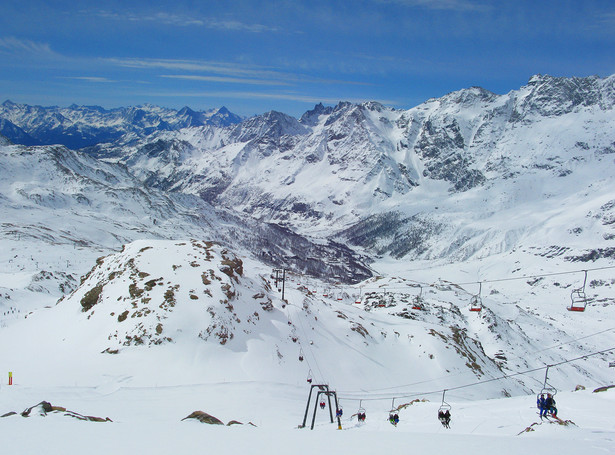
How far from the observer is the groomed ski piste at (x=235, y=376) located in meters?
13.9

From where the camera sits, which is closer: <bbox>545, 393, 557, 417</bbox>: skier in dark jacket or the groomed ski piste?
the groomed ski piste

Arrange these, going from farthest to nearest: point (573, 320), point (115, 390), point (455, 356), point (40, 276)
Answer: point (573, 320) < point (40, 276) < point (455, 356) < point (115, 390)

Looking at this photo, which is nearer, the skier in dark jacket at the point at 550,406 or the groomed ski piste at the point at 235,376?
the groomed ski piste at the point at 235,376

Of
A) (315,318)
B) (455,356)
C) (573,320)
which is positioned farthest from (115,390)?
(573,320)

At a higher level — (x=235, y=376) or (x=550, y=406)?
(x=550, y=406)

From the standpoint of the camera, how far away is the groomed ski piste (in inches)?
546

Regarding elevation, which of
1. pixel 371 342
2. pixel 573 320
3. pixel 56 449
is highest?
pixel 56 449

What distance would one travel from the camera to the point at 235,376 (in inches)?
1328

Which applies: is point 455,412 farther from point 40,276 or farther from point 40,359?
point 40,276

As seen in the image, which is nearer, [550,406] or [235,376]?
[550,406]

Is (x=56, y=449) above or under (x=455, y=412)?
above

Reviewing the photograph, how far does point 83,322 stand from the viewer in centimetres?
3872

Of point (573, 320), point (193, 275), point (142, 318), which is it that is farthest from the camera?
point (573, 320)

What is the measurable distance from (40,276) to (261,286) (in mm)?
47914
